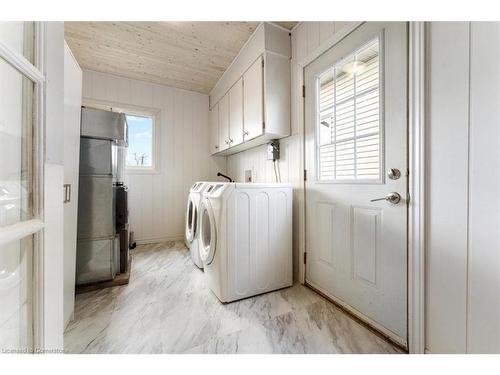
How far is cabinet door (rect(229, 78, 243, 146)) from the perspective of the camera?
233 cm

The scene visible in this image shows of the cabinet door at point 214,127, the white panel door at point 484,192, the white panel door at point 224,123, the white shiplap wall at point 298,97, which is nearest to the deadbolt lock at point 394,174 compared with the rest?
the white panel door at point 484,192

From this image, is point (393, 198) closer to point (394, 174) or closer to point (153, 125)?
point (394, 174)

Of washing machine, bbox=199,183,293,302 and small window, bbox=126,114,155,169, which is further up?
small window, bbox=126,114,155,169

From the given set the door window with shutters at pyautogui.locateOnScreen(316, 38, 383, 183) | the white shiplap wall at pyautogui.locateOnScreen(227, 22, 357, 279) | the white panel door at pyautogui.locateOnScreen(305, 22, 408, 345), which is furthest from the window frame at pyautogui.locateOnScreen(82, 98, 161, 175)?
the door window with shutters at pyautogui.locateOnScreen(316, 38, 383, 183)

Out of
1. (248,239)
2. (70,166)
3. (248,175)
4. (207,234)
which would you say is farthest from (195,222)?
(70,166)

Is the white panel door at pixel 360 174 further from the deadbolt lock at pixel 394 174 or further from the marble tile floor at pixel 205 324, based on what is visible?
the marble tile floor at pixel 205 324

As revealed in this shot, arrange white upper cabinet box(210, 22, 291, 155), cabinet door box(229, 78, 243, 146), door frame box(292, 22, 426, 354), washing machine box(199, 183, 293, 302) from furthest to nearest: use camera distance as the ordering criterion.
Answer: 1. cabinet door box(229, 78, 243, 146)
2. white upper cabinet box(210, 22, 291, 155)
3. washing machine box(199, 183, 293, 302)
4. door frame box(292, 22, 426, 354)

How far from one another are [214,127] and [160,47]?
1.19 meters

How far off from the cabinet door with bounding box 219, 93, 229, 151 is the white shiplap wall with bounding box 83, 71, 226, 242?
578mm

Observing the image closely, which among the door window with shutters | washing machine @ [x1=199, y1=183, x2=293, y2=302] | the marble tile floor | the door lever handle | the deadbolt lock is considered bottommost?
the marble tile floor

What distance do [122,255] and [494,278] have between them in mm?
2447

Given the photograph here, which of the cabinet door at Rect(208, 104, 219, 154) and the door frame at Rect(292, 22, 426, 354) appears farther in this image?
the cabinet door at Rect(208, 104, 219, 154)

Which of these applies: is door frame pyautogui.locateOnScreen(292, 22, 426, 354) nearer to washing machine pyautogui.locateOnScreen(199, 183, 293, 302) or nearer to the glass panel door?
washing machine pyautogui.locateOnScreen(199, 183, 293, 302)
